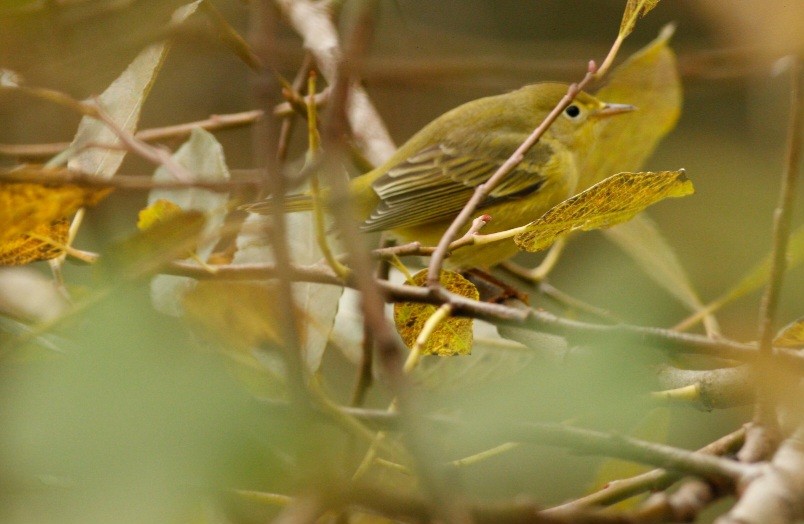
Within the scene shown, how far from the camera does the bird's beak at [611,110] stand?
1.94 meters

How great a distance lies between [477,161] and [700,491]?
5.24 feet

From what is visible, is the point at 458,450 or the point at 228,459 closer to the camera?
the point at 228,459

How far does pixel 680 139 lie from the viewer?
3545 millimetres

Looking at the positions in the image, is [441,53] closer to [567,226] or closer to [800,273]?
[800,273]

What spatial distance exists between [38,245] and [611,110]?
1.49 m

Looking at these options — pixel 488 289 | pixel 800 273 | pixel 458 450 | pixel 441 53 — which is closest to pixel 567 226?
pixel 458 450

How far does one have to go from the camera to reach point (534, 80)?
3176mm

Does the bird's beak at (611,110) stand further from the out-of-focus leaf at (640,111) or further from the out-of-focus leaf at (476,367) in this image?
the out-of-focus leaf at (476,367)

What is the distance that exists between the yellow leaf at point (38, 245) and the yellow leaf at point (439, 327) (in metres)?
0.40

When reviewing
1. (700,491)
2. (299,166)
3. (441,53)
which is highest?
(441,53)

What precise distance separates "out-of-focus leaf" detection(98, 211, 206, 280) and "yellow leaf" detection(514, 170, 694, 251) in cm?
36

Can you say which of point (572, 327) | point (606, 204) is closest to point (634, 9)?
point (606, 204)

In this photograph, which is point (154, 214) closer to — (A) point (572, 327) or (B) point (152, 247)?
(B) point (152, 247)

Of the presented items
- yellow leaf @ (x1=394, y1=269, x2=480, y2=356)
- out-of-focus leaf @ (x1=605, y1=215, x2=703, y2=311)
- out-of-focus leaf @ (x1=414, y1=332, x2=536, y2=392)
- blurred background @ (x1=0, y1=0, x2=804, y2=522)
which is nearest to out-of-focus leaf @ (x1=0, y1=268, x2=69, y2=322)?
blurred background @ (x1=0, y1=0, x2=804, y2=522)
